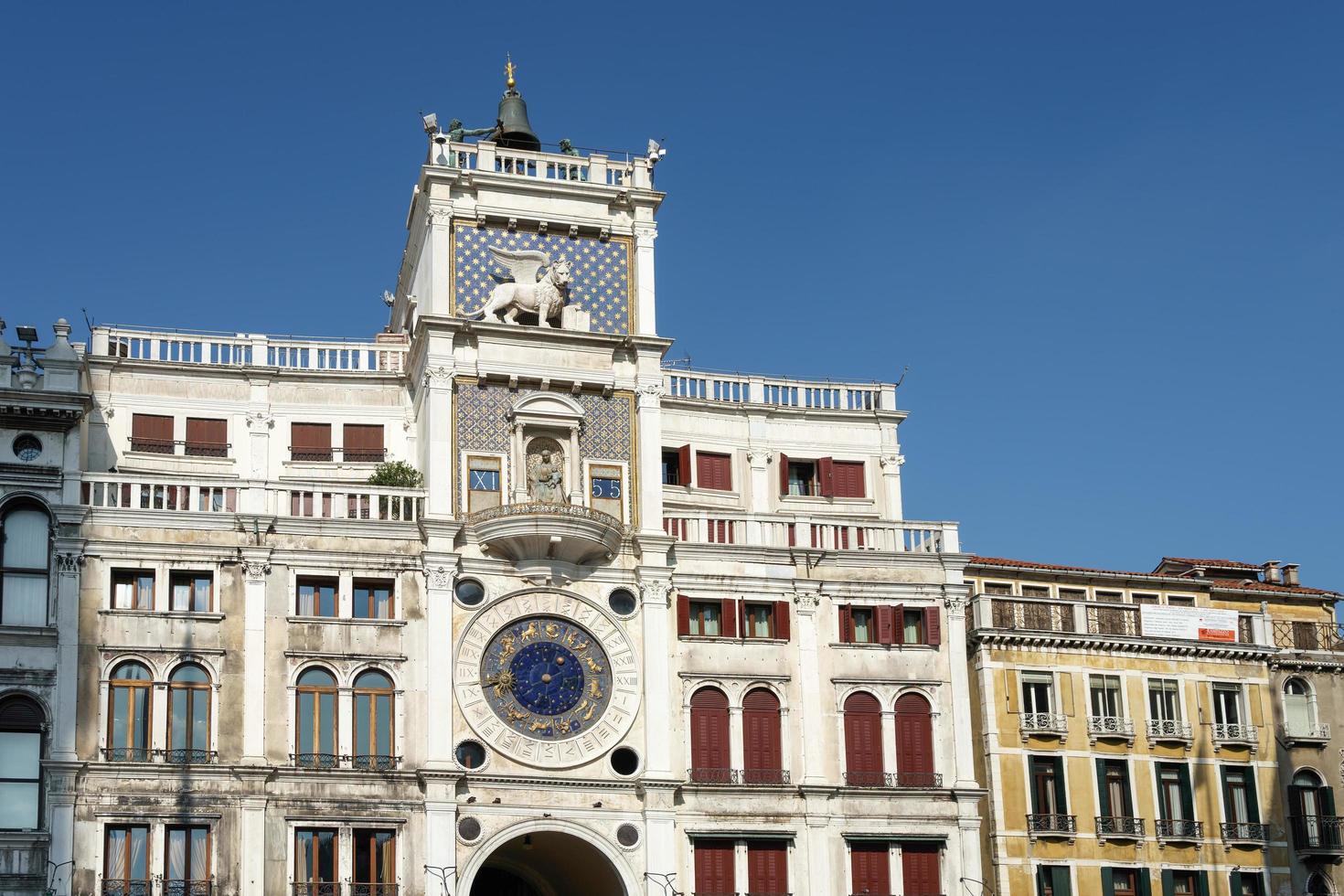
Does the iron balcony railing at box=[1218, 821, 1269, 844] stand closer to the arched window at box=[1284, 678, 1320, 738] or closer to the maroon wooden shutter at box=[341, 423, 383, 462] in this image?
the arched window at box=[1284, 678, 1320, 738]

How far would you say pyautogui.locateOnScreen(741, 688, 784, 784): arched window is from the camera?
63844 millimetres

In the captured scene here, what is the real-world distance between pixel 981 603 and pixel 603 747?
49.2 feet

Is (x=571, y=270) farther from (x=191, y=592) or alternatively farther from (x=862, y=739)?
(x=862, y=739)

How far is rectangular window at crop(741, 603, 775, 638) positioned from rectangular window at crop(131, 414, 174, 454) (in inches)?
720

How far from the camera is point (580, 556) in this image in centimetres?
6388

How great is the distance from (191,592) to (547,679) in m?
10.5

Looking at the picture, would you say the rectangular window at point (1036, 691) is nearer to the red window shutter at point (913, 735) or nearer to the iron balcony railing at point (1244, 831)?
the red window shutter at point (913, 735)

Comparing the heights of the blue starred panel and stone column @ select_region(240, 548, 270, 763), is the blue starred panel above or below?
above

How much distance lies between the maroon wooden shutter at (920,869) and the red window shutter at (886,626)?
624cm

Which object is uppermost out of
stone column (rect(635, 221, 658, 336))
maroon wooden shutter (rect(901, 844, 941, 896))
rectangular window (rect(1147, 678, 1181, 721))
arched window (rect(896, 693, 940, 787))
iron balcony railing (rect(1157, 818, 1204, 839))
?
stone column (rect(635, 221, 658, 336))

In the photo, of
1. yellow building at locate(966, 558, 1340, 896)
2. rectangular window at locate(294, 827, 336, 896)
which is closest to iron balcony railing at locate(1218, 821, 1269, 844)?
yellow building at locate(966, 558, 1340, 896)

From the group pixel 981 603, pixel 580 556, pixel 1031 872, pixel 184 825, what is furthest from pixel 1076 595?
pixel 184 825

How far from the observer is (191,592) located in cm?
6094

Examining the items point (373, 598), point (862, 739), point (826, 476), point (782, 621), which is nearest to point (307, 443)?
point (373, 598)
